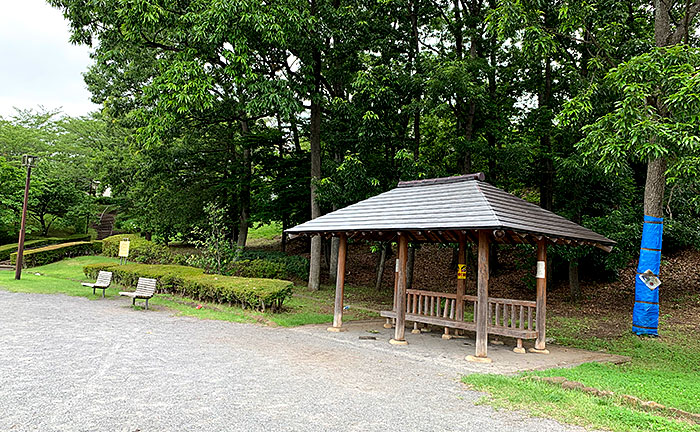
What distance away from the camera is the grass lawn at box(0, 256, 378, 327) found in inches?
448

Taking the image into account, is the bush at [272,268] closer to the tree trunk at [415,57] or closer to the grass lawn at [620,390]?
the tree trunk at [415,57]

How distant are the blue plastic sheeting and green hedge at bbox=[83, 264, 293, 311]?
841cm

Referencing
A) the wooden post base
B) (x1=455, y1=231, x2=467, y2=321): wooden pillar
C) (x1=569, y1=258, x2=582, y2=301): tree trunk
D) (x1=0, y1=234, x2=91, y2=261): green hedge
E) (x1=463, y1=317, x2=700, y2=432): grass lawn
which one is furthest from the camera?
(x1=0, y1=234, x2=91, y2=261): green hedge

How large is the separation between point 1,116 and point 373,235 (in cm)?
3365

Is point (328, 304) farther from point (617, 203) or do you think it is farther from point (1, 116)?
point (1, 116)

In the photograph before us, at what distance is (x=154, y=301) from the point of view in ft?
45.3

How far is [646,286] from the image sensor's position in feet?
32.5

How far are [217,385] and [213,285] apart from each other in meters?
7.82

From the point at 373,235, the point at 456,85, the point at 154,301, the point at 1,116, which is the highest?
the point at 1,116

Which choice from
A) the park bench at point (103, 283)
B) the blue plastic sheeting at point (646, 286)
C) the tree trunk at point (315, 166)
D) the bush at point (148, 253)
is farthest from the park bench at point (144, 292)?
the blue plastic sheeting at point (646, 286)

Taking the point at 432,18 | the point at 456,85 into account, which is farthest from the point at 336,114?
the point at 456,85

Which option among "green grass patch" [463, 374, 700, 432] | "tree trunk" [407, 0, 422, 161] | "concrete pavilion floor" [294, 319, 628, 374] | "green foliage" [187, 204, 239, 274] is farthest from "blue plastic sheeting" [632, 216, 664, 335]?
"green foliage" [187, 204, 239, 274]

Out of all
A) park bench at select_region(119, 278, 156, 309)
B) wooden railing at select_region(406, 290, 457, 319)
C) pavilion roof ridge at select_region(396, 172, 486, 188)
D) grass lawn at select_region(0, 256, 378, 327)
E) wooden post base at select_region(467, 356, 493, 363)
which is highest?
pavilion roof ridge at select_region(396, 172, 486, 188)

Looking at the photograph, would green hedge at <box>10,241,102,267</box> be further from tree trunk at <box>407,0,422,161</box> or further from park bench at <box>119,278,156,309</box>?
tree trunk at <box>407,0,422,161</box>
